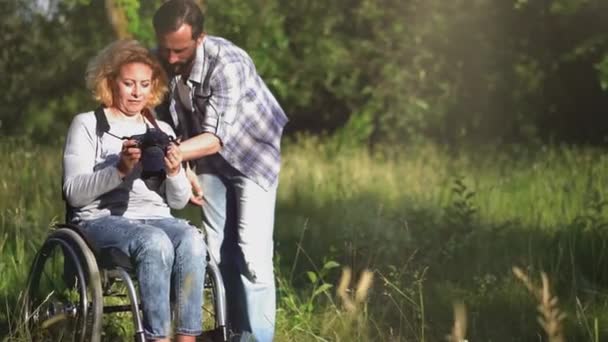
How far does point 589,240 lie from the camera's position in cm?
715

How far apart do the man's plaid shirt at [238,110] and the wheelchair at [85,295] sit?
0.60m

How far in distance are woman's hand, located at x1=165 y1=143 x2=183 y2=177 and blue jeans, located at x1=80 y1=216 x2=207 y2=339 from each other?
0.67ft

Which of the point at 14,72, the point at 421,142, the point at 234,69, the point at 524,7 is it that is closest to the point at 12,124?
the point at 14,72

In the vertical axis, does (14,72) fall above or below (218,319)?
above

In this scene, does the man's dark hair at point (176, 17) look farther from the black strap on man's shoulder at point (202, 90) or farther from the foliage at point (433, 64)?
the foliage at point (433, 64)

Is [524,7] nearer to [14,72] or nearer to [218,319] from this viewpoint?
[14,72]

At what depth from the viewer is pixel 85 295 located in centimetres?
435

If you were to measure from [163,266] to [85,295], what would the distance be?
277 mm

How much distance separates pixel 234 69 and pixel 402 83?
12.6m

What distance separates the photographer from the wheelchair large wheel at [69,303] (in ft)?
14.2

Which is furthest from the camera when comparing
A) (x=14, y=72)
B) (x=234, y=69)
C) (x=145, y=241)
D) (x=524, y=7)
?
(x=14, y=72)

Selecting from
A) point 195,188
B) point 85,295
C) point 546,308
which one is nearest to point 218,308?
point 85,295

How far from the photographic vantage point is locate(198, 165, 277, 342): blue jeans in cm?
517

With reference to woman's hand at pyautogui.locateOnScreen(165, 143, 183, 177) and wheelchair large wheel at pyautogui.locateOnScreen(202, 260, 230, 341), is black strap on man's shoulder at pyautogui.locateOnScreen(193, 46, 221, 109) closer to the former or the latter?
woman's hand at pyautogui.locateOnScreen(165, 143, 183, 177)
